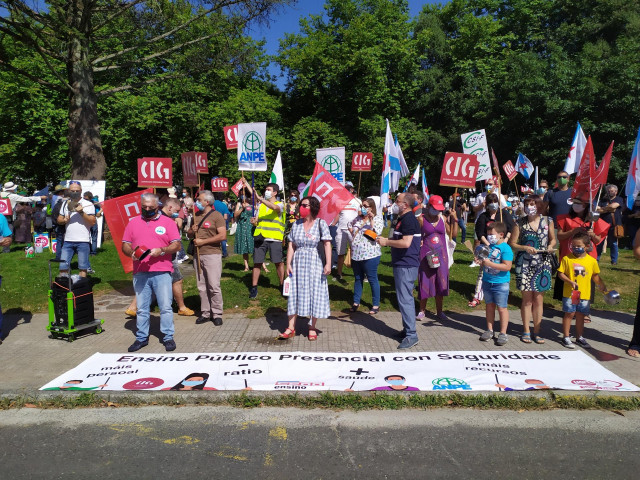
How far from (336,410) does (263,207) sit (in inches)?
182

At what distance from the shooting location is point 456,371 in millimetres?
5305

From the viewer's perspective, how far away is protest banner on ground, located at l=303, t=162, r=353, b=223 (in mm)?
7094

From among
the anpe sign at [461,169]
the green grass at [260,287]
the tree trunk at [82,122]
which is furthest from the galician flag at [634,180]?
the tree trunk at [82,122]

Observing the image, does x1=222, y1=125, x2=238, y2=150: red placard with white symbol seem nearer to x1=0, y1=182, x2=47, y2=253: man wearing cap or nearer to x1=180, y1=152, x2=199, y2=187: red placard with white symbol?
x1=180, y1=152, x2=199, y2=187: red placard with white symbol

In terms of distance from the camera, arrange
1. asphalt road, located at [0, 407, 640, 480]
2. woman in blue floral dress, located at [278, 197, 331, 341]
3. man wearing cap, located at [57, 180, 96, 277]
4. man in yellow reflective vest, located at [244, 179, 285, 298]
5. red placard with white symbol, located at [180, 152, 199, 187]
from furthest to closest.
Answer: red placard with white symbol, located at [180, 152, 199, 187] → man in yellow reflective vest, located at [244, 179, 285, 298] → man wearing cap, located at [57, 180, 96, 277] → woman in blue floral dress, located at [278, 197, 331, 341] → asphalt road, located at [0, 407, 640, 480]

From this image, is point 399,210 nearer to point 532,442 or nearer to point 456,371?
point 456,371

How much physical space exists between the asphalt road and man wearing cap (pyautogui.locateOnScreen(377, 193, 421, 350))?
175 centimetres

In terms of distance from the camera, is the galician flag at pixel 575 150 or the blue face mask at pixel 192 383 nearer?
the blue face mask at pixel 192 383

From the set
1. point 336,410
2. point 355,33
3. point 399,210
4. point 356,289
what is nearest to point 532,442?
point 336,410

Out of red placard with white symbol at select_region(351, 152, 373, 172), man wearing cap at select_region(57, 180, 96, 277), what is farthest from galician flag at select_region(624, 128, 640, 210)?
man wearing cap at select_region(57, 180, 96, 277)

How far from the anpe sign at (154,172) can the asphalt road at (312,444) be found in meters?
5.03

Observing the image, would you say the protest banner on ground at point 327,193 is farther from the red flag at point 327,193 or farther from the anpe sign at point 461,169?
the anpe sign at point 461,169

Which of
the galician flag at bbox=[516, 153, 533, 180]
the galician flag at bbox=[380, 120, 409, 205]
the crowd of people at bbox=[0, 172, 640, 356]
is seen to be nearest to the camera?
the crowd of people at bbox=[0, 172, 640, 356]

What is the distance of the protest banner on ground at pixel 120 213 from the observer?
7008 millimetres
